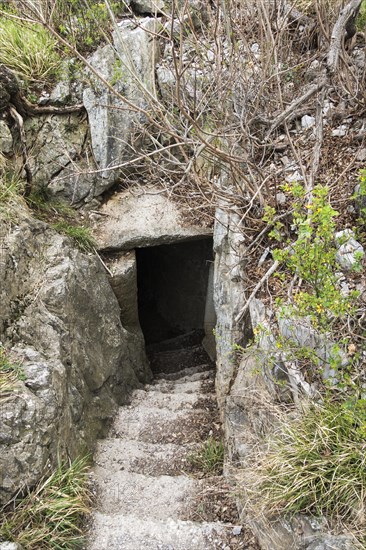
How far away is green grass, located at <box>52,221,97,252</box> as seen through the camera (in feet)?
16.4

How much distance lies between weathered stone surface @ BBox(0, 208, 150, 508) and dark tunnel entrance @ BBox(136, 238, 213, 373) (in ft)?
6.32

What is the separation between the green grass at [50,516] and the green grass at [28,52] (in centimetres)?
445

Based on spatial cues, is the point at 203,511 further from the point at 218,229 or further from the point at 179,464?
the point at 218,229

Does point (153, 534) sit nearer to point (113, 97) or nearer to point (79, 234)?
point (79, 234)

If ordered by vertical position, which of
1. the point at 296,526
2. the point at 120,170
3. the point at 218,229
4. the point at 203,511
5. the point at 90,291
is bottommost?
the point at 203,511

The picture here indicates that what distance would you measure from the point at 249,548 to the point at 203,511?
19.6 inches

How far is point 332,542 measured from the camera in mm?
2338

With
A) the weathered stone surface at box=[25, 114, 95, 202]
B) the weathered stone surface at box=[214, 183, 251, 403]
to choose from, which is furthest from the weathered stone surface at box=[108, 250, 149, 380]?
the weathered stone surface at box=[214, 183, 251, 403]

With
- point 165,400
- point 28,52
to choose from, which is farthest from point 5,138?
point 165,400

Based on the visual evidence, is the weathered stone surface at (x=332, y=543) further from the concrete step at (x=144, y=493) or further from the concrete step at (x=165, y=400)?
the concrete step at (x=165, y=400)

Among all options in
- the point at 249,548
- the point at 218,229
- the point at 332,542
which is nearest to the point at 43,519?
the point at 249,548

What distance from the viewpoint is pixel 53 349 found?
3.91 meters

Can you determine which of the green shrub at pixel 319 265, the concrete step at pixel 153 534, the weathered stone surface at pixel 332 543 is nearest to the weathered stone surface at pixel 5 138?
the green shrub at pixel 319 265

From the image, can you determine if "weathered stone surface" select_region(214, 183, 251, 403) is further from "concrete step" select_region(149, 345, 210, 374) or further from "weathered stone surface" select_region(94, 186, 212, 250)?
"concrete step" select_region(149, 345, 210, 374)
